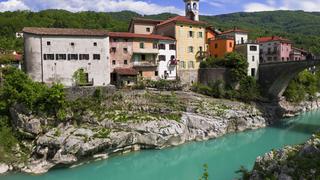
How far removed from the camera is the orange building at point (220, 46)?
53031 millimetres

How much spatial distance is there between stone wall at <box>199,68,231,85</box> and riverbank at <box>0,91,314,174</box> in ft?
15.3

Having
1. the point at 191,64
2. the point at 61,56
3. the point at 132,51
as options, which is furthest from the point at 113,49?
the point at 191,64

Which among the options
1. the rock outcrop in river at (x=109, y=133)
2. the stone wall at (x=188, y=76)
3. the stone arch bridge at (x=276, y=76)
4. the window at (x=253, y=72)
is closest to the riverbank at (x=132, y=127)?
the rock outcrop in river at (x=109, y=133)

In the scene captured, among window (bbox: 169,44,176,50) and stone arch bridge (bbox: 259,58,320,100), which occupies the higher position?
window (bbox: 169,44,176,50)

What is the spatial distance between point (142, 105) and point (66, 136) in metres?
9.88

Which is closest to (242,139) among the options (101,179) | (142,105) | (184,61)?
(142,105)

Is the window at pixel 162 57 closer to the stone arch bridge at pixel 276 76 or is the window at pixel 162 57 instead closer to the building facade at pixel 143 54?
the building facade at pixel 143 54

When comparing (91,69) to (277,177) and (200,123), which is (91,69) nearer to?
(200,123)

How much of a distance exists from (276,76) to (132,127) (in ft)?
81.1

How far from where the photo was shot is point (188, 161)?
3341 cm

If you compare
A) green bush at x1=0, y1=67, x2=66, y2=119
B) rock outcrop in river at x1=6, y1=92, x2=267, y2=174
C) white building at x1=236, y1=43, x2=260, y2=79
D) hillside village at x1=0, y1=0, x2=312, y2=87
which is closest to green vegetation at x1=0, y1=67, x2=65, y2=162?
green bush at x1=0, y1=67, x2=66, y2=119

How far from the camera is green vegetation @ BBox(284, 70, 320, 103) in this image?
54.1m

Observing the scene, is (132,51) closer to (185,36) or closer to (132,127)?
(185,36)

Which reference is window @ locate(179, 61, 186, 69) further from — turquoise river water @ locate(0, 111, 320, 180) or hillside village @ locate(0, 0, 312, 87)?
turquoise river water @ locate(0, 111, 320, 180)
